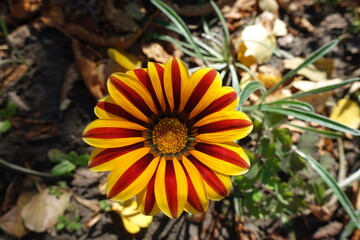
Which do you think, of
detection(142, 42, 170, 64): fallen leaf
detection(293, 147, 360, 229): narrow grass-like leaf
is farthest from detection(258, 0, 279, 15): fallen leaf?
detection(293, 147, 360, 229): narrow grass-like leaf

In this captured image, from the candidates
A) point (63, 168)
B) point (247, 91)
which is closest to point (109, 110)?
point (247, 91)

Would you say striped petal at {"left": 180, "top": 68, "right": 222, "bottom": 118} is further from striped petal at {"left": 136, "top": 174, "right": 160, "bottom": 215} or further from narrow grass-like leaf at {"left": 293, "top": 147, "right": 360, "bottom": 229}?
narrow grass-like leaf at {"left": 293, "top": 147, "right": 360, "bottom": 229}

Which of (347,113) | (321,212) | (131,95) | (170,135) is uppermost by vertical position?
(131,95)

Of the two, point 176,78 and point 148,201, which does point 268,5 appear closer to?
point 176,78

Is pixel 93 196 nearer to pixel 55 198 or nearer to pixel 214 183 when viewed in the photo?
pixel 55 198

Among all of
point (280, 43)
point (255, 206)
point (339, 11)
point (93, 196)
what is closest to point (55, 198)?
point (93, 196)

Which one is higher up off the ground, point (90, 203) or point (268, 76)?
point (268, 76)
